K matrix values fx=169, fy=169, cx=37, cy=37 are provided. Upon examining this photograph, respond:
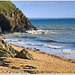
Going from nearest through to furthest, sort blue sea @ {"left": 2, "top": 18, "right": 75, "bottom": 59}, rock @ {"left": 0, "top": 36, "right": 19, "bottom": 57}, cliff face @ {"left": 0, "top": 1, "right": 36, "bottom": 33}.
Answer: rock @ {"left": 0, "top": 36, "right": 19, "bottom": 57} → blue sea @ {"left": 2, "top": 18, "right": 75, "bottom": 59} → cliff face @ {"left": 0, "top": 1, "right": 36, "bottom": 33}

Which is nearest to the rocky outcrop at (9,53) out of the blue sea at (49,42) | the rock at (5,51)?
the rock at (5,51)

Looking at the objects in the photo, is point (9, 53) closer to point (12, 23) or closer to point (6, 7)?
point (12, 23)

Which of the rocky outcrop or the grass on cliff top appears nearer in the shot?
the rocky outcrop

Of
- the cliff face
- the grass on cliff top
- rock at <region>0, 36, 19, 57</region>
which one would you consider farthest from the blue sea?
the grass on cliff top

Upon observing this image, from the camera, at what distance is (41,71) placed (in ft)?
39.5

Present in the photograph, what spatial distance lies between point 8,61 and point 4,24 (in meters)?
53.9

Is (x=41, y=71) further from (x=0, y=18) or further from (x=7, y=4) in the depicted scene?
(x=7, y=4)

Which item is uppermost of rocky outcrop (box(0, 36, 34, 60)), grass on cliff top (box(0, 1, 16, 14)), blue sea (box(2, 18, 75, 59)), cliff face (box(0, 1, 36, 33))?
grass on cliff top (box(0, 1, 16, 14))

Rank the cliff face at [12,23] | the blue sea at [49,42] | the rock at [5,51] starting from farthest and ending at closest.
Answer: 1. the cliff face at [12,23]
2. the blue sea at [49,42]
3. the rock at [5,51]


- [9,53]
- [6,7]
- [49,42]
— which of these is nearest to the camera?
[9,53]

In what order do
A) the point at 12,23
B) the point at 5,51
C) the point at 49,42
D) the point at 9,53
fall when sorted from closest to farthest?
the point at 5,51 → the point at 9,53 → the point at 49,42 → the point at 12,23

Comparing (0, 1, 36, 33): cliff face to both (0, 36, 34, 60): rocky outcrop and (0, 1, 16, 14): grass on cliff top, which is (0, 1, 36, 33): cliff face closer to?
(0, 1, 16, 14): grass on cliff top

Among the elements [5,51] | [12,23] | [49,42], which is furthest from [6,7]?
[5,51]

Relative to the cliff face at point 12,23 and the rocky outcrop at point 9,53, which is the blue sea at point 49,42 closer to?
the rocky outcrop at point 9,53
